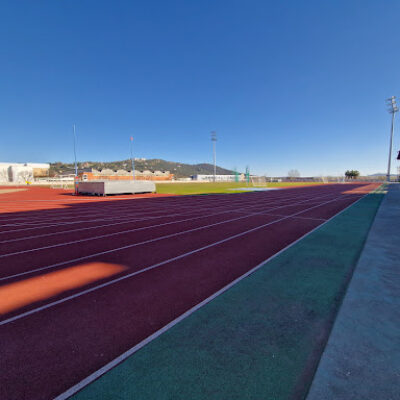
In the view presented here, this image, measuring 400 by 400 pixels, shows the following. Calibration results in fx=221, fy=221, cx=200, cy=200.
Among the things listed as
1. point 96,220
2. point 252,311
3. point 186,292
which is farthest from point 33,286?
point 96,220

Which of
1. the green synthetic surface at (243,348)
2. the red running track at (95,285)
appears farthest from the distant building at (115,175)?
the green synthetic surface at (243,348)

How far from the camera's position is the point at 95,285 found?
4.04 meters

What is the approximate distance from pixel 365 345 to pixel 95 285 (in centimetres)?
403

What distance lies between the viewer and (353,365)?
2.04 meters

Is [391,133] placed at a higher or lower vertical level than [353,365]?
higher

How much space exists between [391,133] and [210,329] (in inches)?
2398

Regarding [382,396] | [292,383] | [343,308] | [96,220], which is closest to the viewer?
[382,396]

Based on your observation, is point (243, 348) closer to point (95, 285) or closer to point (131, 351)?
point (131, 351)

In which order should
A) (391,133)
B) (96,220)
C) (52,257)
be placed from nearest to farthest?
1. (52,257)
2. (96,220)
3. (391,133)

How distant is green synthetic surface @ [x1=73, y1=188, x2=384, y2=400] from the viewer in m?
1.92

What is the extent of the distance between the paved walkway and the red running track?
1.83m

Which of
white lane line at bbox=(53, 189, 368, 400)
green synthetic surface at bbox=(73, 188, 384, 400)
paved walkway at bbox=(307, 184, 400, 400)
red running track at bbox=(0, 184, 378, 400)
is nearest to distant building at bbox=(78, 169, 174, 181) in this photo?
red running track at bbox=(0, 184, 378, 400)

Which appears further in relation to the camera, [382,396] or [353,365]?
[353,365]

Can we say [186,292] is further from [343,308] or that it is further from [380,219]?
[380,219]
